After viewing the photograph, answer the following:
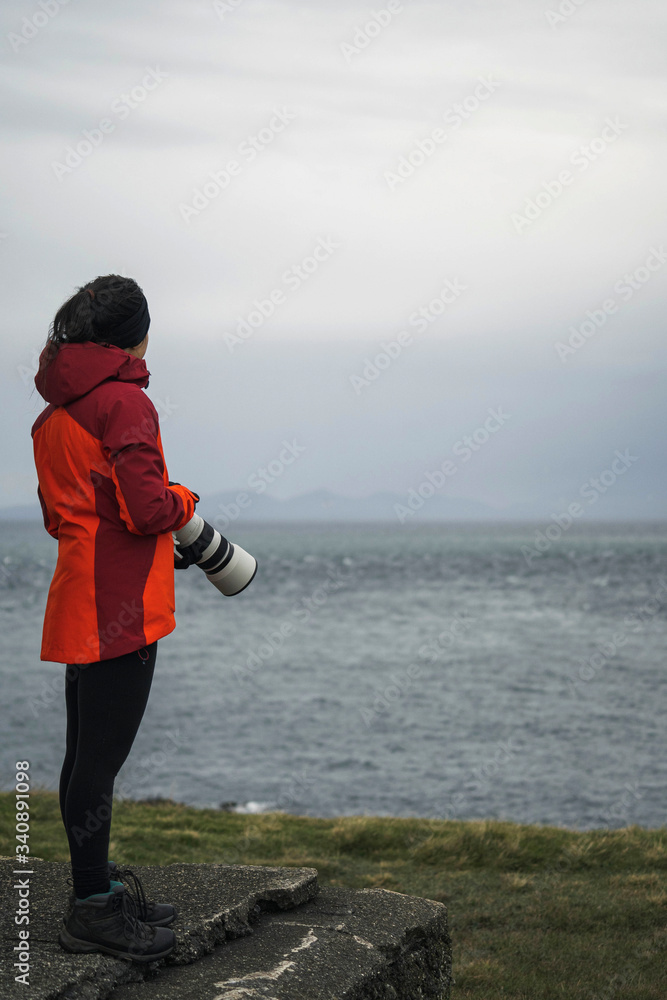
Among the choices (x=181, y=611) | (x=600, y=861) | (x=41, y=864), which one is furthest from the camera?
(x=181, y=611)

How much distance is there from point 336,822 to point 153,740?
33.6ft

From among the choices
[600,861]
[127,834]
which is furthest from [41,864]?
[600,861]

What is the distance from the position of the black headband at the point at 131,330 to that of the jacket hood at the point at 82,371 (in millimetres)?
47

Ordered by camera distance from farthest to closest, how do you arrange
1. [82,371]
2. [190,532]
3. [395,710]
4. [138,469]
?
[395,710] → [190,532] → [82,371] → [138,469]

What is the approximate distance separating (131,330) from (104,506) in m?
0.66

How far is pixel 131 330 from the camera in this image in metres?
3.11

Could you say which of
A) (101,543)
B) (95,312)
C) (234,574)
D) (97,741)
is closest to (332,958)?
(97,741)

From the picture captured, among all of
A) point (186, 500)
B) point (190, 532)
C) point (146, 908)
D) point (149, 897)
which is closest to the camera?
point (186, 500)

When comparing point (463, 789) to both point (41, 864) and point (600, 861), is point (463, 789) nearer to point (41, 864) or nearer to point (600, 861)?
point (600, 861)

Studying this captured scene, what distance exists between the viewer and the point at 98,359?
2998 millimetres

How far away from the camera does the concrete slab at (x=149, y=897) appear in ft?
9.80

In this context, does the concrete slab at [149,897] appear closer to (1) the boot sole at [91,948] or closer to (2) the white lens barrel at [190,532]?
(1) the boot sole at [91,948]

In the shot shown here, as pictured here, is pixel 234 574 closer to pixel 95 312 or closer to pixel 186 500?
pixel 186 500

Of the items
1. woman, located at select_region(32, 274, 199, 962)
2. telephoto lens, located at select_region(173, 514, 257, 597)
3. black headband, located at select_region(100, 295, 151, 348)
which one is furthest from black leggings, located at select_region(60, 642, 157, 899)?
black headband, located at select_region(100, 295, 151, 348)
